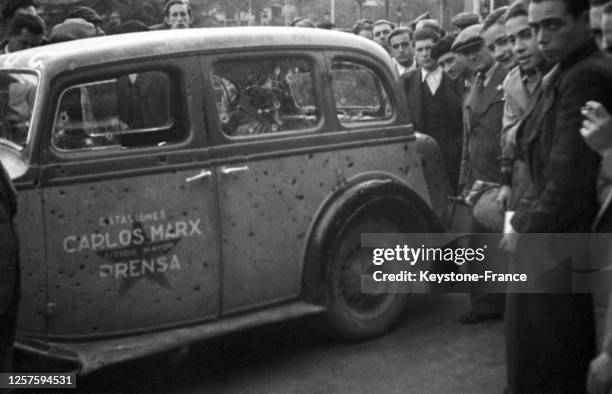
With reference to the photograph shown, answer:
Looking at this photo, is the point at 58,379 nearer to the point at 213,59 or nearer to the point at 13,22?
the point at 213,59

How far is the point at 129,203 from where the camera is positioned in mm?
4406

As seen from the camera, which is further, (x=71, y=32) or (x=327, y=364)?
(x=71, y=32)

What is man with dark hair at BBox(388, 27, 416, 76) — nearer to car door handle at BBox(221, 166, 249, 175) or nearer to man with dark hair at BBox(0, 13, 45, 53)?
man with dark hair at BBox(0, 13, 45, 53)

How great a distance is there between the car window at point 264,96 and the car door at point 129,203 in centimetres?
22

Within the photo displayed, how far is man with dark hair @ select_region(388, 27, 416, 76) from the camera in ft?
28.2

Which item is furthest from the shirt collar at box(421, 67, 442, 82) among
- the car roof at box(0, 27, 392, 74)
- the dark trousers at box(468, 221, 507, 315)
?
the car roof at box(0, 27, 392, 74)

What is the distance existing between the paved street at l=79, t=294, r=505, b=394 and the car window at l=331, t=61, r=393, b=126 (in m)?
1.39

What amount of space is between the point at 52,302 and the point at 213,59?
1.60 metres

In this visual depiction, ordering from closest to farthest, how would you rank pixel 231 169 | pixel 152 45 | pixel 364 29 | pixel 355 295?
pixel 152 45, pixel 231 169, pixel 355 295, pixel 364 29

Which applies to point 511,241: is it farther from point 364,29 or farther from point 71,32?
point 364,29

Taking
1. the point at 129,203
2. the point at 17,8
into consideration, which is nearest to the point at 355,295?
the point at 129,203

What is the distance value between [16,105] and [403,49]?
196 inches

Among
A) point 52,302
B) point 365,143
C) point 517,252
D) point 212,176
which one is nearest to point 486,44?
point 365,143

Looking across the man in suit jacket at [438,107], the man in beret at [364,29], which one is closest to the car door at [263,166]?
the man in suit jacket at [438,107]
